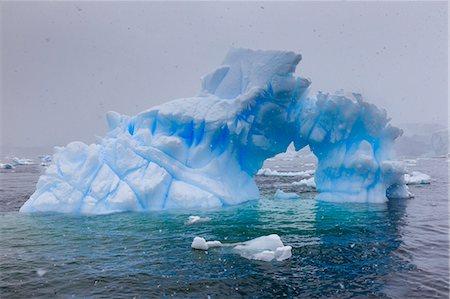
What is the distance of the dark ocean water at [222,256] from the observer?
30.1ft

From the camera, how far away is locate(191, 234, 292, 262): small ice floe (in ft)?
37.1

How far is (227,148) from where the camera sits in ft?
75.6

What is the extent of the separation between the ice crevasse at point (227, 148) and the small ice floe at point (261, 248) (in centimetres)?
758

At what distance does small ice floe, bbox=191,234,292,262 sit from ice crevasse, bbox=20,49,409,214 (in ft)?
24.9

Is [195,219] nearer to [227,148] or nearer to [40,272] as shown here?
[40,272]

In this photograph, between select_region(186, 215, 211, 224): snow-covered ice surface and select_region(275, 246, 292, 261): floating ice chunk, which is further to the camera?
select_region(186, 215, 211, 224): snow-covered ice surface

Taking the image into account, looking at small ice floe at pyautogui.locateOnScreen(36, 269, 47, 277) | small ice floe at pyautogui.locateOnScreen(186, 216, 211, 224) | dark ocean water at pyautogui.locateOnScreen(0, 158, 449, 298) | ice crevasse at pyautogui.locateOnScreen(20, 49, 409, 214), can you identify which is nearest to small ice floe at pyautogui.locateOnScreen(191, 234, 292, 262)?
dark ocean water at pyautogui.locateOnScreen(0, 158, 449, 298)

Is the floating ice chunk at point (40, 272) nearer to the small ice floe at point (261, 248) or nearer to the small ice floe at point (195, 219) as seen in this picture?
the small ice floe at point (261, 248)

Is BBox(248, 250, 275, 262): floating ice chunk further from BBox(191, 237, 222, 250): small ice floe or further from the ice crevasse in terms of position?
the ice crevasse

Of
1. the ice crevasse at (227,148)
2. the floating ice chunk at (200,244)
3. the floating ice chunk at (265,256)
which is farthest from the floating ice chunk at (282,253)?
the ice crevasse at (227,148)

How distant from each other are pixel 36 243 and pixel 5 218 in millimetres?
6084

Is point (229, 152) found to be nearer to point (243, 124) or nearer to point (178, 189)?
point (243, 124)

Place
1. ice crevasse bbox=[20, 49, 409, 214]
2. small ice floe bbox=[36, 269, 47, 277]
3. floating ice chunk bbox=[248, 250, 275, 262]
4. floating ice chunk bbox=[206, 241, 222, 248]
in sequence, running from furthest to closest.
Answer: ice crevasse bbox=[20, 49, 409, 214]
floating ice chunk bbox=[206, 241, 222, 248]
floating ice chunk bbox=[248, 250, 275, 262]
small ice floe bbox=[36, 269, 47, 277]

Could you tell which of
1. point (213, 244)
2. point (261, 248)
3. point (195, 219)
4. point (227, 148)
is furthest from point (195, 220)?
point (227, 148)
